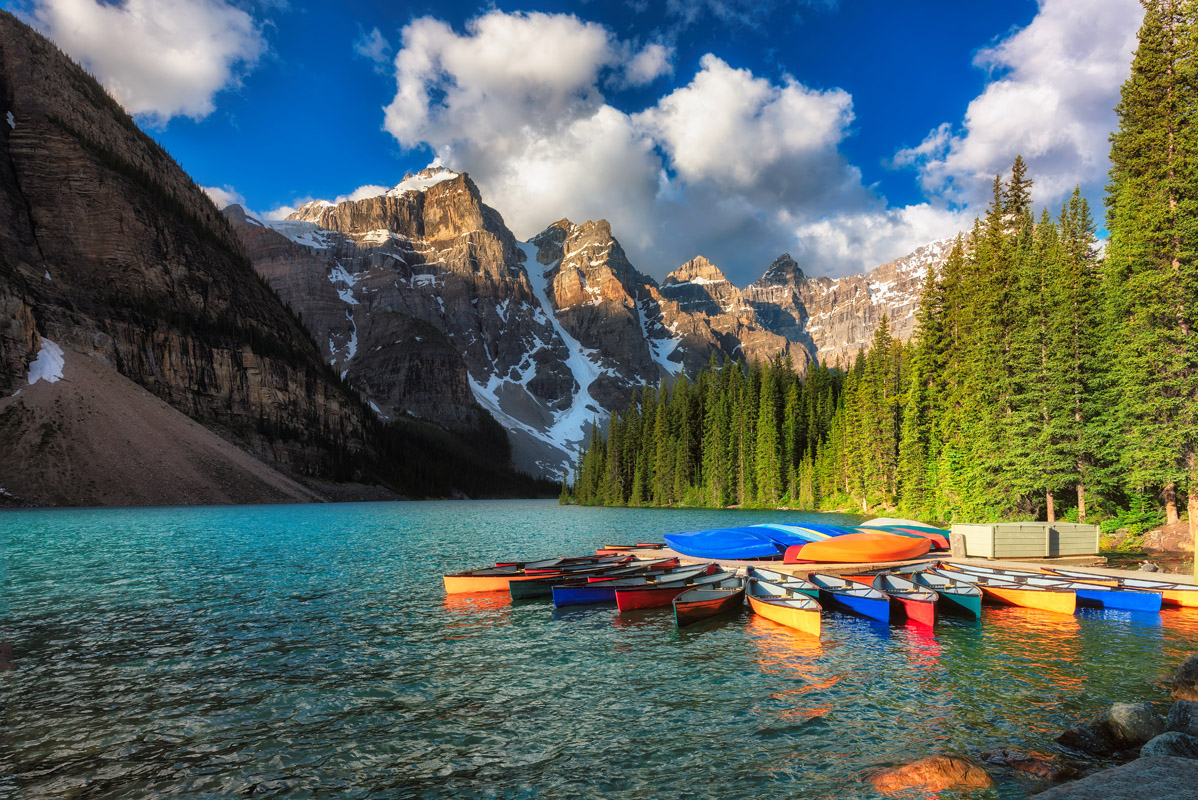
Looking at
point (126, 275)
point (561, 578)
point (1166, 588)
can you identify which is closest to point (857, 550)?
point (1166, 588)

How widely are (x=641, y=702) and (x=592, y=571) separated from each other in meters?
14.7

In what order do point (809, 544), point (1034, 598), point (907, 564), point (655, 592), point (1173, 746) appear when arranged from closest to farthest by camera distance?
point (1173, 746), point (1034, 598), point (655, 592), point (809, 544), point (907, 564)

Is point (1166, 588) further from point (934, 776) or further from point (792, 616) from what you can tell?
point (934, 776)

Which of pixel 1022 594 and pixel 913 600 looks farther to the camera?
pixel 1022 594

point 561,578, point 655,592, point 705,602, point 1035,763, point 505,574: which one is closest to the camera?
point 1035,763

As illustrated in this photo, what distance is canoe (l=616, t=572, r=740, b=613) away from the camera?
936 inches

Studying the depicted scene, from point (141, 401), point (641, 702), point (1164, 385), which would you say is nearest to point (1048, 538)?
point (1164, 385)

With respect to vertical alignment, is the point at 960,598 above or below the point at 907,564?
above

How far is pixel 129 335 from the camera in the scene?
121 metres

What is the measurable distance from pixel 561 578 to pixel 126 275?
484 ft

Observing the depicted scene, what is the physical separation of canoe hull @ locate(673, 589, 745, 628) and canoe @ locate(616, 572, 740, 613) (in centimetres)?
160

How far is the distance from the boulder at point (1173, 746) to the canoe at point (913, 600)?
11391 millimetres

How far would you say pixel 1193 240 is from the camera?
32219 mm

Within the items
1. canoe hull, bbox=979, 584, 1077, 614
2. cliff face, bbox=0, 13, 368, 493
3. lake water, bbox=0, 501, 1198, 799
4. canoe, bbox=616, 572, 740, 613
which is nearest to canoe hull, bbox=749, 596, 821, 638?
lake water, bbox=0, 501, 1198, 799
